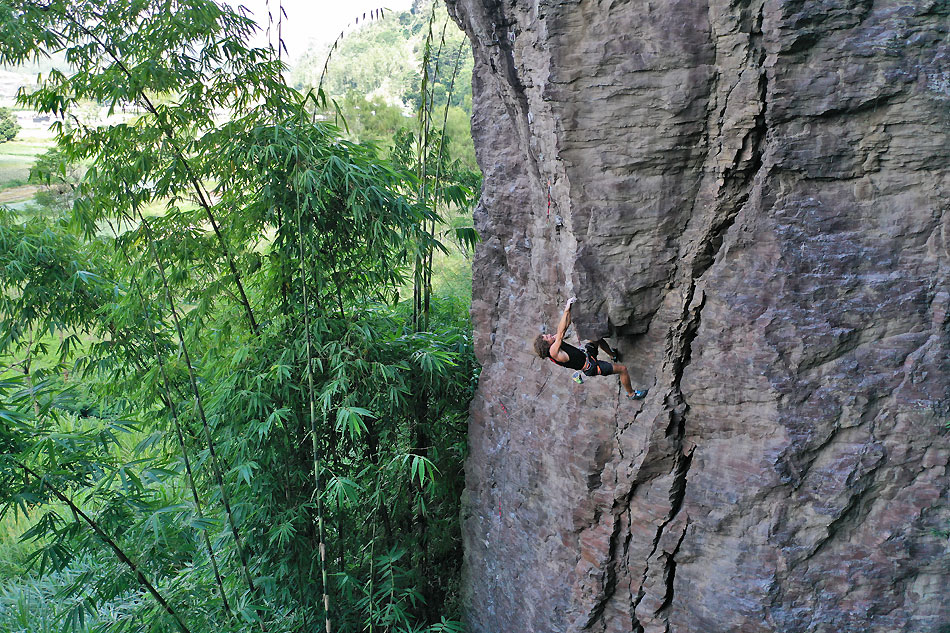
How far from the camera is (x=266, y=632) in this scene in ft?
11.2

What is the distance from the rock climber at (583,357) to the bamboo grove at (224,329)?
39.0 inches

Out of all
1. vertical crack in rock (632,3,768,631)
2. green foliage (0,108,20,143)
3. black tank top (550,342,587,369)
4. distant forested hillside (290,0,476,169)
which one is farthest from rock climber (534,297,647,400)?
green foliage (0,108,20,143)

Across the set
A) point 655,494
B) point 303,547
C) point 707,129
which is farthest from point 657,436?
point 303,547

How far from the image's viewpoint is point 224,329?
3.82 meters

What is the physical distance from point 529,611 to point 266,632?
1.44 metres

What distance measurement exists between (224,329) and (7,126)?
4766 mm

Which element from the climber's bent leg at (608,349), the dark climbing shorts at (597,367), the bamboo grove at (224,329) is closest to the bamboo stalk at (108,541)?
the bamboo grove at (224,329)

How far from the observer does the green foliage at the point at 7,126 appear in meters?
6.21

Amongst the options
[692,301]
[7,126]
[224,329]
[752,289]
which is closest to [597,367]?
[692,301]

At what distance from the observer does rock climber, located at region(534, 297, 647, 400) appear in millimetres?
2912

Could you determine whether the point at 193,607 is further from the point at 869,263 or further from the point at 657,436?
the point at 869,263

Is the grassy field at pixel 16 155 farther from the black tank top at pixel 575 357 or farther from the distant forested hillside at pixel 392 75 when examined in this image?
the black tank top at pixel 575 357

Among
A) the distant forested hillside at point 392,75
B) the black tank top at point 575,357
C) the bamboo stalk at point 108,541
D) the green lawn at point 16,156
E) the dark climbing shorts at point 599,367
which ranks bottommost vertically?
the bamboo stalk at point 108,541

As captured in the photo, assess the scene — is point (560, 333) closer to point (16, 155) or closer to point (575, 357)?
point (575, 357)
